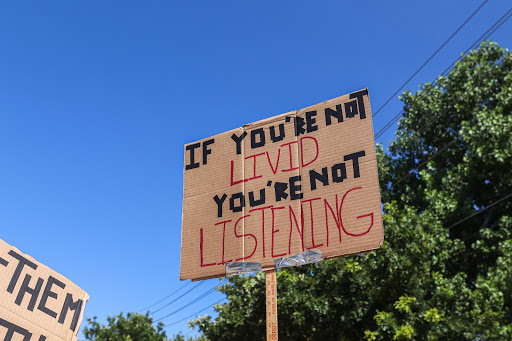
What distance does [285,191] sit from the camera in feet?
13.1

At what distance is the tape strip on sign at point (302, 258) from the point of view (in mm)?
3660

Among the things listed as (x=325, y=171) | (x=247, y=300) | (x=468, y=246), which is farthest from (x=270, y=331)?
(x=468, y=246)

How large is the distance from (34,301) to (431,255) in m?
11.9

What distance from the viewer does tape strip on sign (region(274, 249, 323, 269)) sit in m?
3.66

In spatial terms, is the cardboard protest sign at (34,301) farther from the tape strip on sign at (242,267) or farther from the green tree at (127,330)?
the green tree at (127,330)

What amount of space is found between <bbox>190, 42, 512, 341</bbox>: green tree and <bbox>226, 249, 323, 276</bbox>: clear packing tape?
9.10 m

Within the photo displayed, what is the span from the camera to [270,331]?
3566mm

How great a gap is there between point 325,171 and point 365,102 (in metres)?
0.62

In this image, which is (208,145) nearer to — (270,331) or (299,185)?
(299,185)

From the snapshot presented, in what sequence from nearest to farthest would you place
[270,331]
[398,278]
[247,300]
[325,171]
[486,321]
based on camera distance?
[270,331], [325,171], [486,321], [398,278], [247,300]

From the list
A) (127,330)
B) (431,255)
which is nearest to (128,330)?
(127,330)

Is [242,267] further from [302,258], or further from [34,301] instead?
[34,301]

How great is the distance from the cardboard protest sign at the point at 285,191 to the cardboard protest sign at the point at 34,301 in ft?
2.95

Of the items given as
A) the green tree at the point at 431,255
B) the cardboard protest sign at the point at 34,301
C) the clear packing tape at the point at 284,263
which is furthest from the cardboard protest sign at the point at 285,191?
the green tree at the point at 431,255
